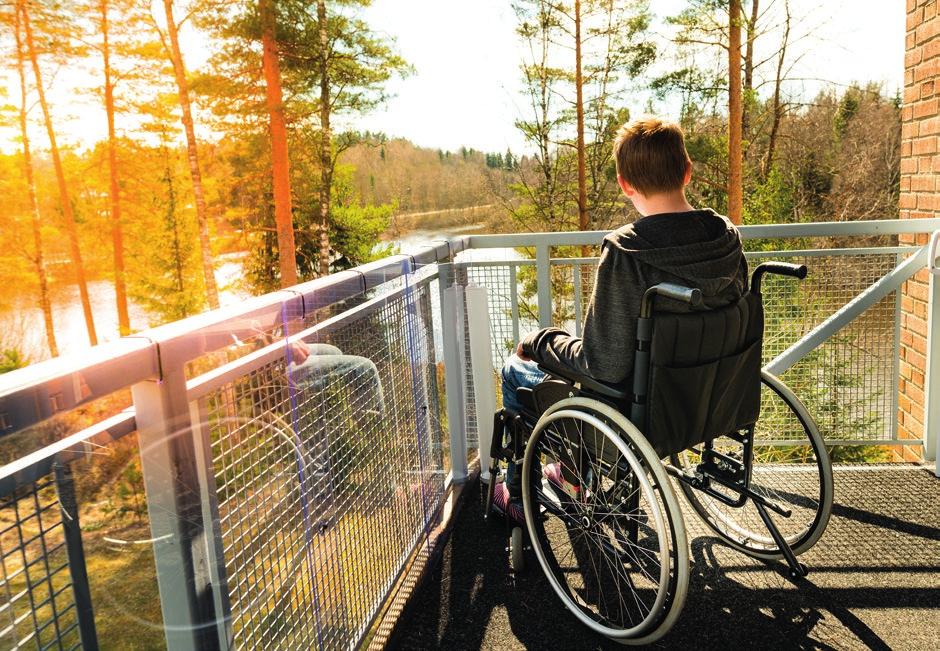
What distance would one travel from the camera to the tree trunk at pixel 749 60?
16.2 metres

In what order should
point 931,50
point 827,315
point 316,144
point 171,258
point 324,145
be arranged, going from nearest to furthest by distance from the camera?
point 827,315
point 931,50
point 316,144
point 324,145
point 171,258

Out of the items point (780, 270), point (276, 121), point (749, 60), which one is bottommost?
point (780, 270)

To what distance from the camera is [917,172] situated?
322cm

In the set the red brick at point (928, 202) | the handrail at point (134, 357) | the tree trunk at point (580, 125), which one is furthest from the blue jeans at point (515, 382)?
the tree trunk at point (580, 125)

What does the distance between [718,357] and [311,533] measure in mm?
975

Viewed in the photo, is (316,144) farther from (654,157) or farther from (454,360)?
(654,157)

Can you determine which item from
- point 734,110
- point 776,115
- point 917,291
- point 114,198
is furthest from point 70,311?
point 917,291

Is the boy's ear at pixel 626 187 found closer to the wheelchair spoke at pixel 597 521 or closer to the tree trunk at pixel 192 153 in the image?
the wheelchair spoke at pixel 597 521

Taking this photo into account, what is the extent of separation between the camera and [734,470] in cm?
196

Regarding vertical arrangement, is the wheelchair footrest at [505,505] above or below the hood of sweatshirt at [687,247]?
below

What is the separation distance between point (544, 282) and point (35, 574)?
2.34m

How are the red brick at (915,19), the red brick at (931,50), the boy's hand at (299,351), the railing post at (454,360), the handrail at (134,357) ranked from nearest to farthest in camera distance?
the handrail at (134,357)
the boy's hand at (299,351)
the railing post at (454,360)
the red brick at (931,50)
the red brick at (915,19)

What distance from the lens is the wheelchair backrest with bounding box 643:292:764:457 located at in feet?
5.41

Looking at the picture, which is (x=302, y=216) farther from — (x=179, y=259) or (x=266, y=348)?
(x=266, y=348)
